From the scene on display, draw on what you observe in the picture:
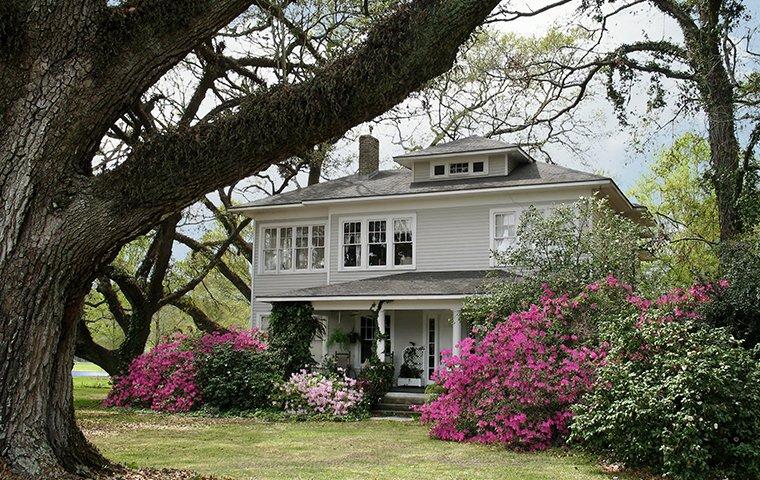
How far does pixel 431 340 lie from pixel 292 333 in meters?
4.08

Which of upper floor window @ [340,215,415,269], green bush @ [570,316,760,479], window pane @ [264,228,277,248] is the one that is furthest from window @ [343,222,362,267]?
green bush @ [570,316,760,479]

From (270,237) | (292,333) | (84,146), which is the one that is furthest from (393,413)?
(84,146)

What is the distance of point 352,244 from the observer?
74.5 ft

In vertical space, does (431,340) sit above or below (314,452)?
above

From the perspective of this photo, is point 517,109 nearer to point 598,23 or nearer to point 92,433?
point 598,23

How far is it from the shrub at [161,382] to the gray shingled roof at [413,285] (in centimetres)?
287

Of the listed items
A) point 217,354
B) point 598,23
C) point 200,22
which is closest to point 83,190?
point 200,22

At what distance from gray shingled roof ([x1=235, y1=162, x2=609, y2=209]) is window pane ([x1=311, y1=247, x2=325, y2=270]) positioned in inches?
64.9

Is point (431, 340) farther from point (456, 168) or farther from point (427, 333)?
point (456, 168)

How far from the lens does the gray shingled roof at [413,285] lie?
18672 mm

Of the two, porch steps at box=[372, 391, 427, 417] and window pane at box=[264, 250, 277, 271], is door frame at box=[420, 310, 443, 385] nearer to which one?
porch steps at box=[372, 391, 427, 417]

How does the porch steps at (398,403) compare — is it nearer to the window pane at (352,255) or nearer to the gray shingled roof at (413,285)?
the gray shingled roof at (413,285)

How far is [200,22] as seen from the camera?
234 inches

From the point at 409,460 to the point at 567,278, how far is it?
6038mm
